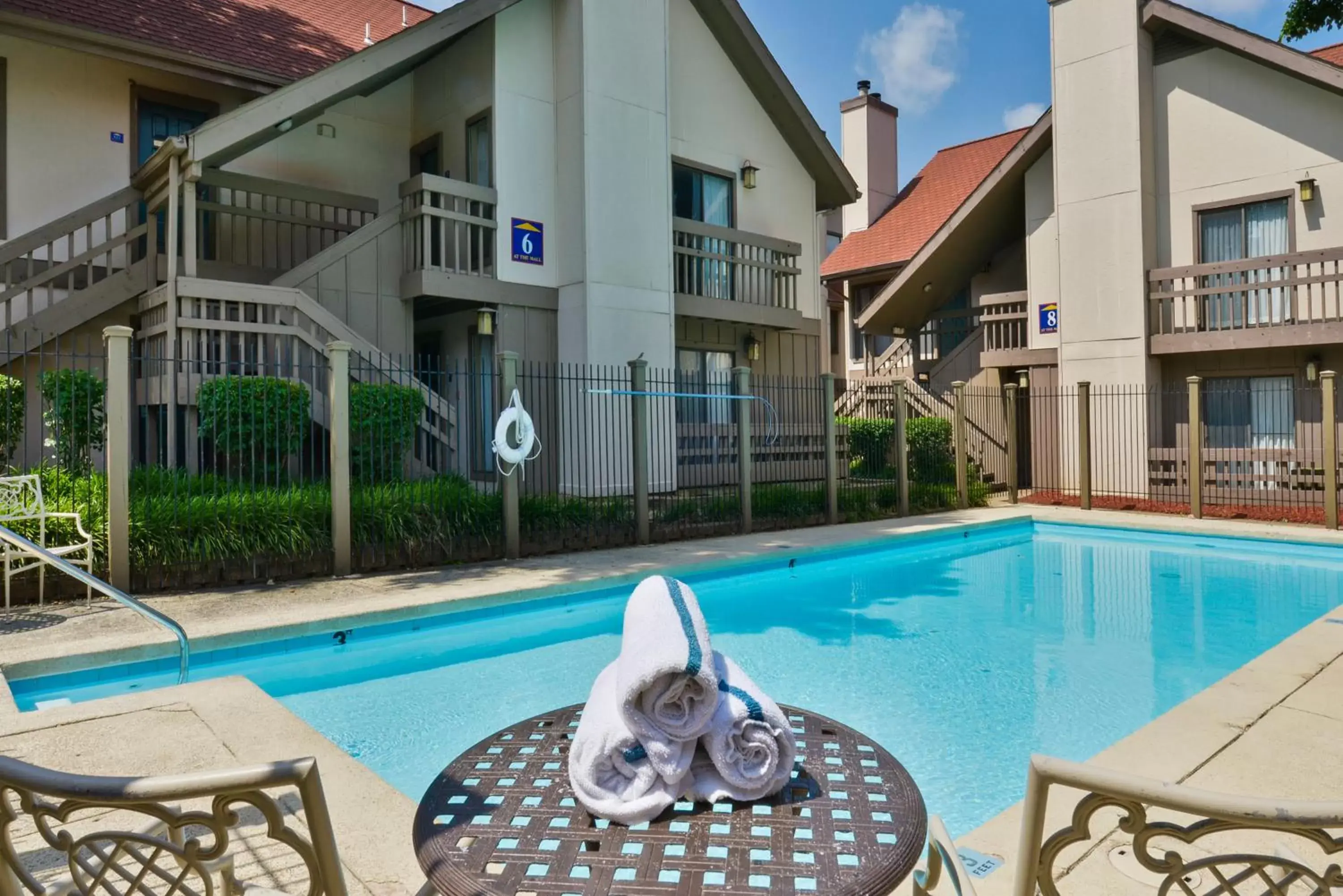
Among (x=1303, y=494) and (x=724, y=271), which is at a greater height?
(x=724, y=271)

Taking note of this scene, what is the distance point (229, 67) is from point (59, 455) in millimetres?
6386

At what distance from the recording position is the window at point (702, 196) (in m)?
15.5

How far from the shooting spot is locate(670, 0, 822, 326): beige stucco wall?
50.2 feet

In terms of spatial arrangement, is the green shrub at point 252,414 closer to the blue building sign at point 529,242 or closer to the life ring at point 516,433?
the life ring at point 516,433

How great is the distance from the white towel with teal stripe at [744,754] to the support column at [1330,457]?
12724 mm

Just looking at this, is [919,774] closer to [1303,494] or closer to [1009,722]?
[1009,722]

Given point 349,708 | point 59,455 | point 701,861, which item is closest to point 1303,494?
point 349,708

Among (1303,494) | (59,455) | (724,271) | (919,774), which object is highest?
(724,271)

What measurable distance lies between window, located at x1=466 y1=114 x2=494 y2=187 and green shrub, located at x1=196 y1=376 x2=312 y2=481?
17.6ft

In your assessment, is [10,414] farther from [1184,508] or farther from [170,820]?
[1184,508]

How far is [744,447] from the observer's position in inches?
466

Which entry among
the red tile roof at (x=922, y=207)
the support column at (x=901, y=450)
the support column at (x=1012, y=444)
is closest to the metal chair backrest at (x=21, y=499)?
the support column at (x=901, y=450)

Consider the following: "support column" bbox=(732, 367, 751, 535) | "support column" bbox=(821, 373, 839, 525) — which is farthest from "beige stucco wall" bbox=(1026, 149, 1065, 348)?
"support column" bbox=(732, 367, 751, 535)

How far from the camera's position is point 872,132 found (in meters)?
24.4
